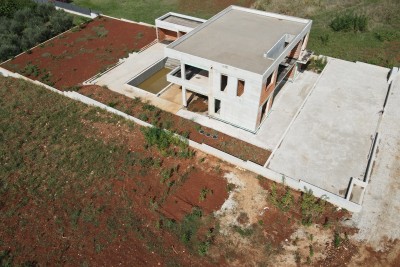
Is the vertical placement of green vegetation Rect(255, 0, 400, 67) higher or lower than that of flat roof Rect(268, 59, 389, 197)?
higher

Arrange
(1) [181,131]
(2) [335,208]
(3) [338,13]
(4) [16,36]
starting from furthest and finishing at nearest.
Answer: (3) [338,13] → (4) [16,36] → (1) [181,131] → (2) [335,208]

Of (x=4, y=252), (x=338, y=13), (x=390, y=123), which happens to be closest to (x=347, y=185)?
(x=390, y=123)

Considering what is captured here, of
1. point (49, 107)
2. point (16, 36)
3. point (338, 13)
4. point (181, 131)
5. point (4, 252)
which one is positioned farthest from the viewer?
point (338, 13)

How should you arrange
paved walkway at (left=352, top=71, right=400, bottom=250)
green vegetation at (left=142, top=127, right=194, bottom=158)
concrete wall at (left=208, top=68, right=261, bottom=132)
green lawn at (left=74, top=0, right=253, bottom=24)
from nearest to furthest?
paved walkway at (left=352, top=71, right=400, bottom=250) → concrete wall at (left=208, top=68, right=261, bottom=132) → green vegetation at (left=142, top=127, right=194, bottom=158) → green lawn at (left=74, top=0, right=253, bottom=24)

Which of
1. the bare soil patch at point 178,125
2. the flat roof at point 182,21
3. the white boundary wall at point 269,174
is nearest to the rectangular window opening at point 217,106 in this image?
the bare soil patch at point 178,125

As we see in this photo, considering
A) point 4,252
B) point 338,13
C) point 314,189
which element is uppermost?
point 338,13

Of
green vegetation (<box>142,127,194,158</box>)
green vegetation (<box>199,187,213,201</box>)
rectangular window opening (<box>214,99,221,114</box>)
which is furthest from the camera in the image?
rectangular window opening (<box>214,99,221,114</box>)

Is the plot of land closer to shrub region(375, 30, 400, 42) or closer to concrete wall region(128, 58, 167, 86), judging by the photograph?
concrete wall region(128, 58, 167, 86)

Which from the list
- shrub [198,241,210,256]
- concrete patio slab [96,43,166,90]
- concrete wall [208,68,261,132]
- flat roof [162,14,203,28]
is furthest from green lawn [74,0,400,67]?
shrub [198,241,210,256]

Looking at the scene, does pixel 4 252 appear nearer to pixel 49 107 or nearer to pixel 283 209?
pixel 49 107
